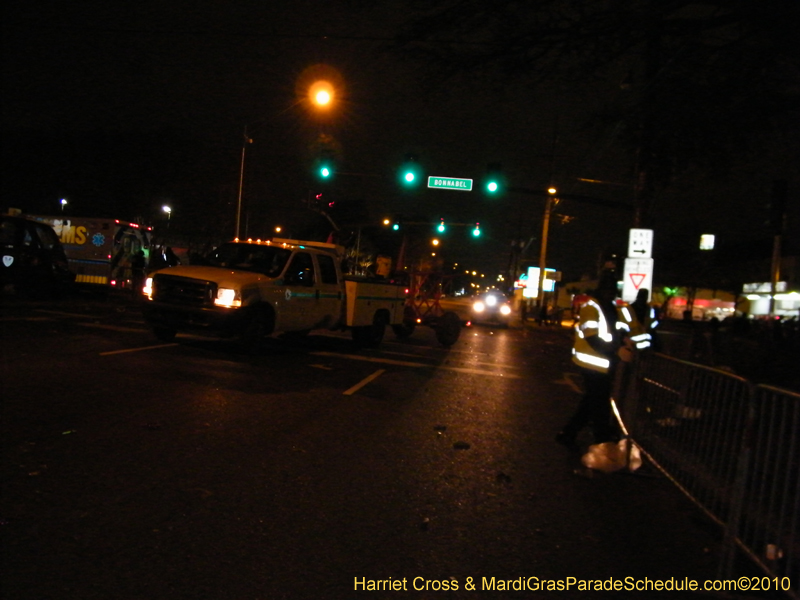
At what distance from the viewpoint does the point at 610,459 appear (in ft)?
22.9

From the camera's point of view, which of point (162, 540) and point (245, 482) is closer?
point (162, 540)

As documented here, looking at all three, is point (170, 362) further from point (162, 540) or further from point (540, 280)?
point (540, 280)

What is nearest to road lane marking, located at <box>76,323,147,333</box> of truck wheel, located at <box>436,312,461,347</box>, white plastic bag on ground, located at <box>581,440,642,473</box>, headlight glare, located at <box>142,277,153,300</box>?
headlight glare, located at <box>142,277,153,300</box>

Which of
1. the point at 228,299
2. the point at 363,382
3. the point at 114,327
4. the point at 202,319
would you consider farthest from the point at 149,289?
the point at 363,382

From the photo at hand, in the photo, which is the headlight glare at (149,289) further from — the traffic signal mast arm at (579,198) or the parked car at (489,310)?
the parked car at (489,310)

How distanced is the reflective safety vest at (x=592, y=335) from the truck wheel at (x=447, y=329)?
413 inches

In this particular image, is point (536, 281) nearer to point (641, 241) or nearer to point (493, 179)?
point (493, 179)

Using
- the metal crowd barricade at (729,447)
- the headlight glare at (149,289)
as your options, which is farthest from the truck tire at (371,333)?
the metal crowd barricade at (729,447)

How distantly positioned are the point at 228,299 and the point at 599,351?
6789 mm

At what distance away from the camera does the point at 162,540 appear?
14.9 feet

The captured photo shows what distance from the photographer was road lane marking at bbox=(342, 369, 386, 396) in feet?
33.6

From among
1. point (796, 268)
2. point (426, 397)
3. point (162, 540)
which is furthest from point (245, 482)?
point (796, 268)

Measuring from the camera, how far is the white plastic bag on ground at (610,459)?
6.98 m

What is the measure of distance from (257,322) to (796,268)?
50.1m
